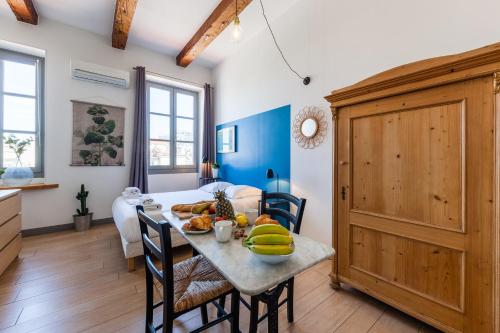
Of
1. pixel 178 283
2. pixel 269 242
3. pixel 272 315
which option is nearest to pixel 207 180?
pixel 178 283

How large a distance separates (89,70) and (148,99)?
3.30ft

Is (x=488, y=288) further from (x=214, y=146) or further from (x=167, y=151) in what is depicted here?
(x=167, y=151)

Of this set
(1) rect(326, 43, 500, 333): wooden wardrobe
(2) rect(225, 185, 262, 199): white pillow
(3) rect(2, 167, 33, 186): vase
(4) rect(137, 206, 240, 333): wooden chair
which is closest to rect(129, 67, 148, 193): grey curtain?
(3) rect(2, 167, 33, 186): vase

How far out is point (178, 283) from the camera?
1.19m

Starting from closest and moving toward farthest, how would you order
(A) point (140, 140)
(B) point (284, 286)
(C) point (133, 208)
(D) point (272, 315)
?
1. (D) point (272, 315)
2. (B) point (284, 286)
3. (C) point (133, 208)
4. (A) point (140, 140)

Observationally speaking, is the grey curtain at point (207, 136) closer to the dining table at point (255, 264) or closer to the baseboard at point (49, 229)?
the baseboard at point (49, 229)

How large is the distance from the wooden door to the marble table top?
89 cm

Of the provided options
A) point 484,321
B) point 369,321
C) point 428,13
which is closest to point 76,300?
point 369,321

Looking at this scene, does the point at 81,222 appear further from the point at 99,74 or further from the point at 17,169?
the point at 99,74

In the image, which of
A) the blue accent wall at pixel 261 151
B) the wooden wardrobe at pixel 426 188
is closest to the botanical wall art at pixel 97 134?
the blue accent wall at pixel 261 151

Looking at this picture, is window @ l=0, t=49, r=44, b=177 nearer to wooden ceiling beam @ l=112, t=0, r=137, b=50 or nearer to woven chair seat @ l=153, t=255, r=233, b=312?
wooden ceiling beam @ l=112, t=0, r=137, b=50

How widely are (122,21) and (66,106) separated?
1626 millimetres

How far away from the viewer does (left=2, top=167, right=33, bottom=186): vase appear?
2.94 m

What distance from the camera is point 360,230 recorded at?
5.76ft
